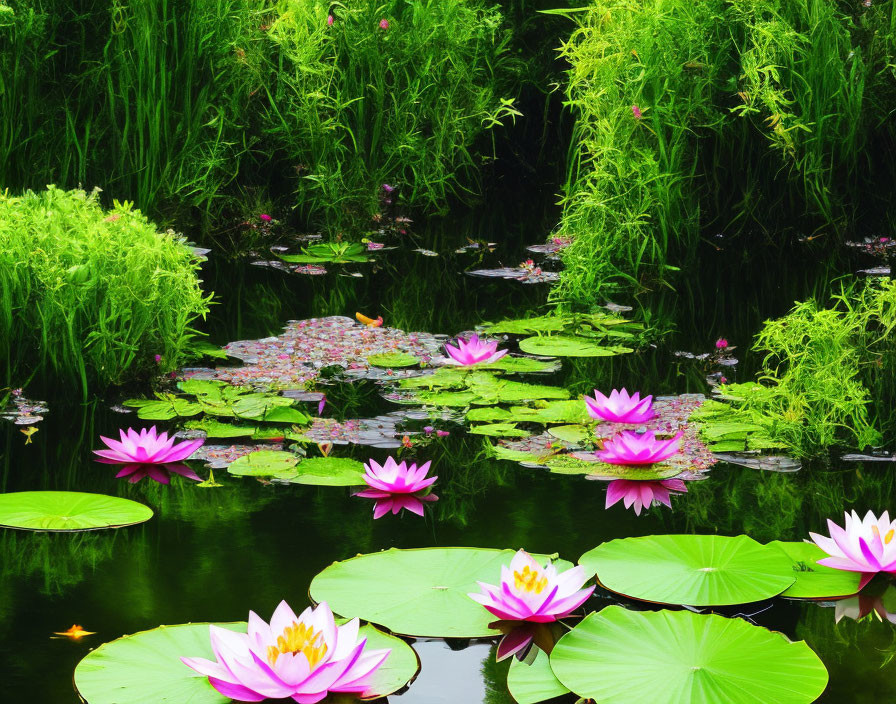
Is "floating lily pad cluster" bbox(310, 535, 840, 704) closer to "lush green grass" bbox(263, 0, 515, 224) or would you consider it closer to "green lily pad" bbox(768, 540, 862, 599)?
"green lily pad" bbox(768, 540, 862, 599)

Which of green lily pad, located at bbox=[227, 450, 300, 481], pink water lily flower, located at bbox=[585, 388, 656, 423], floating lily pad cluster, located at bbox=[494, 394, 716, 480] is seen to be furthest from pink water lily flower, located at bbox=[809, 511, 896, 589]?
green lily pad, located at bbox=[227, 450, 300, 481]

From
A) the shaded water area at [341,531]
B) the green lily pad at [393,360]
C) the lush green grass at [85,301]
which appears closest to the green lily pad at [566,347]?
the shaded water area at [341,531]

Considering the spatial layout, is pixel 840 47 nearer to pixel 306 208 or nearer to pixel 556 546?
pixel 306 208

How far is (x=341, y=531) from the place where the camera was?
2.16 meters

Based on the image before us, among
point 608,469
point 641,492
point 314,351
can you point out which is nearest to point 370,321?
point 314,351

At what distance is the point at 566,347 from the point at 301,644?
187 cm

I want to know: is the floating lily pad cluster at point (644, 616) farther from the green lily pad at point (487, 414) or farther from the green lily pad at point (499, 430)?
the green lily pad at point (487, 414)

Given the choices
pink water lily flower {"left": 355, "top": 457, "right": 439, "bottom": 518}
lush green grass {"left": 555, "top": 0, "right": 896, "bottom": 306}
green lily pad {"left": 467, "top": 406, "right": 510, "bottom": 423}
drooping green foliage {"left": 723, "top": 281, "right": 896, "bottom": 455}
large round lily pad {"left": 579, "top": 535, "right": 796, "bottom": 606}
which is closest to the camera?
large round lily pad {"left": 579, "top": 535, "right": 796, "bottom": 606}

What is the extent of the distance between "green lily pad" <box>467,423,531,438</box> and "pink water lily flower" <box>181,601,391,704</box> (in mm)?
1105

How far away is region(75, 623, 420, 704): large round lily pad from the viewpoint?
1571 millimetres

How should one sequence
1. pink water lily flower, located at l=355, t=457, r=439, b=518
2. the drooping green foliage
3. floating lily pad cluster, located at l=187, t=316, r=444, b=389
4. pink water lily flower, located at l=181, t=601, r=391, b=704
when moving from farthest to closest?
floating lily pad cluster, located at l=187, t=316, r=444, b=389 < the drooping green foliage < pink water lily flower, located at l=355, t=457, r=439, b=518 < pink water lily flower, located at l=181, t=601, r=391, b=704

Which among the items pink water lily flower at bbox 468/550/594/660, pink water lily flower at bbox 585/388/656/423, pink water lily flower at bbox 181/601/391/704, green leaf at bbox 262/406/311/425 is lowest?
pink water lily flower at bbox 181/601/391/704

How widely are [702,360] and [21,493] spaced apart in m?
1.84

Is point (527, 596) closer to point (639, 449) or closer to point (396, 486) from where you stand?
point (396, 486)
